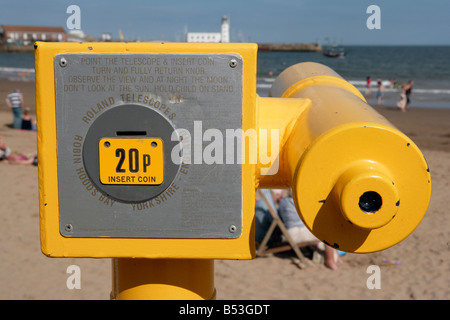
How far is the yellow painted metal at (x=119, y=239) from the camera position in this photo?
4.07ft

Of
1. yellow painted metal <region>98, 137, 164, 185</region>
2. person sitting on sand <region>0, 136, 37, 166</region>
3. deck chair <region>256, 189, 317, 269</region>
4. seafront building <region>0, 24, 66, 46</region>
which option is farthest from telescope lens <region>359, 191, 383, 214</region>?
seafront building <region>0, 24, 66, 46</region>

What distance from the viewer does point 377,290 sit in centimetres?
595

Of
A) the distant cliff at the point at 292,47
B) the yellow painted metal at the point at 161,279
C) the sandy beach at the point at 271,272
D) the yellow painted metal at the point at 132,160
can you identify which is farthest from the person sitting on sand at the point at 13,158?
the distant cliff at the point at 292,47

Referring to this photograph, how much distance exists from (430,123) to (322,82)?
59.4ft

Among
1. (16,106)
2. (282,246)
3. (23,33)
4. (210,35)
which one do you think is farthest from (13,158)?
(23,33)

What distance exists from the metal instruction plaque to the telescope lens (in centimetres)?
33

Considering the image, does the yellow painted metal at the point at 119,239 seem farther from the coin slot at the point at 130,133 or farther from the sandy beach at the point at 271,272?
the sandy beach at the point at 271,272

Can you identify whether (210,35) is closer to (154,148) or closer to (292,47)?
(292,47)

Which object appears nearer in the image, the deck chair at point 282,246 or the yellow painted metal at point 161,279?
the yellow painted metal at point 161,279

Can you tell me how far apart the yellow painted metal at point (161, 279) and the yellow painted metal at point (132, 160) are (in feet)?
0.89

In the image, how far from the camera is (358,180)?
102 cm

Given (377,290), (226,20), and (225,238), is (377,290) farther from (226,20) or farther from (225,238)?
(226,20)

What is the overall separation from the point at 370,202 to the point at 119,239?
0.62 meters

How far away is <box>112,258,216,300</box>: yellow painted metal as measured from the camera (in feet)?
4.57
